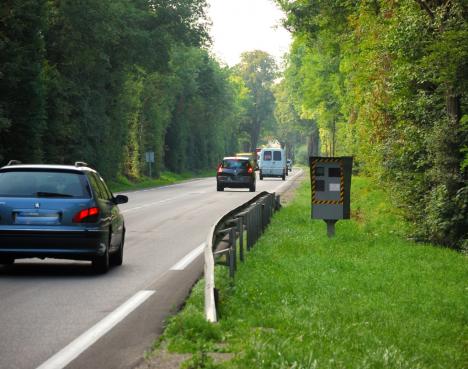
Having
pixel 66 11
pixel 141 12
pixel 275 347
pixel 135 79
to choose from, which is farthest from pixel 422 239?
pixel 135 79

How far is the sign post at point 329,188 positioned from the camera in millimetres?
19422

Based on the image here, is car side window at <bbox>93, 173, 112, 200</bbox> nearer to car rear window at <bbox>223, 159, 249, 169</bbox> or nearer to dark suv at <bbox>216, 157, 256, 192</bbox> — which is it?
dark suv at <bbox>216, 157, 256, 192</bbox>

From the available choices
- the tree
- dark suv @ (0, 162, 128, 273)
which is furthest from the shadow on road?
the tree

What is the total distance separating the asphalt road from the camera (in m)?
7.69

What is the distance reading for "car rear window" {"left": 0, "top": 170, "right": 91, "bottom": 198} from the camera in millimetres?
13297

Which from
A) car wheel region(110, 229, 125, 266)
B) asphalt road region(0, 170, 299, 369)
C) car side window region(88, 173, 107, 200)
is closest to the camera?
asphalt road region(0, 170, 299, 369)

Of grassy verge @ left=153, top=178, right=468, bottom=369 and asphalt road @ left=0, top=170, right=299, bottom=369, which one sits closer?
grassy verge @ left=153, top=178, right=468, bottom=369

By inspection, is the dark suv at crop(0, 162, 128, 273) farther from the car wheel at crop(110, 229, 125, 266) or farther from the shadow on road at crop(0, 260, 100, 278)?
the car wheel at crop(110, 229, 125, 266)

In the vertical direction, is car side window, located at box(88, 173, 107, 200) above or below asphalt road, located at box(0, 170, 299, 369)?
above

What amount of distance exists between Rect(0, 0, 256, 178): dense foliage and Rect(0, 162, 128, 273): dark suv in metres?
18.7

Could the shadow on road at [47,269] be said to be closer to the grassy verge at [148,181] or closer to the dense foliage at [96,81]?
the dense foliage at [96,81]

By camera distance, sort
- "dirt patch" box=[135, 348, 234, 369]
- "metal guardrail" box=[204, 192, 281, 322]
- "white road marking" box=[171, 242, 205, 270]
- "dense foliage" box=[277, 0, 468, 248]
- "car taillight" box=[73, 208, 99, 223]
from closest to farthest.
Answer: "dirt patch" box=[135, 348, 234, 369], "metal guardrail" box=[204, 192, 281, 322], "car taillight" box=[73, 208, 99, 223], "white road marking" box=[171, 242, 205, 270], "dense foliage" box=[277, 0, 468, 248]

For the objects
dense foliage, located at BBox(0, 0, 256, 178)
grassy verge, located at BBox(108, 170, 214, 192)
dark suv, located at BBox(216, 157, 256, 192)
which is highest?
dense foliage, located at BBox(0, 0, 256, 178)

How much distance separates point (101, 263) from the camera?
13508 mm
